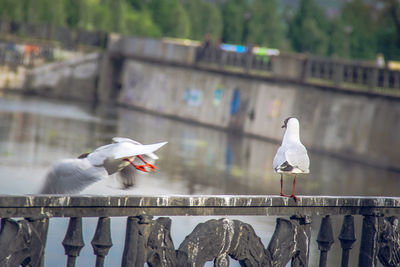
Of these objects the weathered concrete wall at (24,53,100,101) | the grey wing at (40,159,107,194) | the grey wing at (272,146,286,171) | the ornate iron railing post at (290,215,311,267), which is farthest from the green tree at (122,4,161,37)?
the grey wing at (40,159,107,194)

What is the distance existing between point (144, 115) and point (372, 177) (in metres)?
20.4

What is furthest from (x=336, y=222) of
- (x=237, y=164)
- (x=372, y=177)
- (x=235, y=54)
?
(x=235, y=54)

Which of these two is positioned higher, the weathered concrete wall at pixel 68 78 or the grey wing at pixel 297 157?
the weathered concrete wall at pixel 68 78

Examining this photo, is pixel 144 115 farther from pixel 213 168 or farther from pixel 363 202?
pixel 363 202

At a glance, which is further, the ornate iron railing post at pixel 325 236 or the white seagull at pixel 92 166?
the ornate iron railing post at pixel 325 236

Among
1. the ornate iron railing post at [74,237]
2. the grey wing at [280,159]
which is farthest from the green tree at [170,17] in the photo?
the ornate iron railing post at [74,237]

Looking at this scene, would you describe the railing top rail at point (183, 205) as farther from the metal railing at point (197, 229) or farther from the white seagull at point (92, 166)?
the white seagull at point (92, 166)

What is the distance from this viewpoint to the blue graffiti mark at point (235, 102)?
37.1 m

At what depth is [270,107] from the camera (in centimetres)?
3450

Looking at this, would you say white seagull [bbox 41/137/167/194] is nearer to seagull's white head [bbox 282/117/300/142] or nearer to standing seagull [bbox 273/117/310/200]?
standing seagull [bbox 273/117/310/200]

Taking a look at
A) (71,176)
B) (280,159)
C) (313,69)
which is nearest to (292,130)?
(280,159)

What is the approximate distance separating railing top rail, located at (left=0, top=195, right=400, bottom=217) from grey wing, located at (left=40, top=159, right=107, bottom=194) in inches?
14.0

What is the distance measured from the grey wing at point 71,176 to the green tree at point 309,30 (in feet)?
316

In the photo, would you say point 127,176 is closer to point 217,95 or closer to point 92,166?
point 92,166
